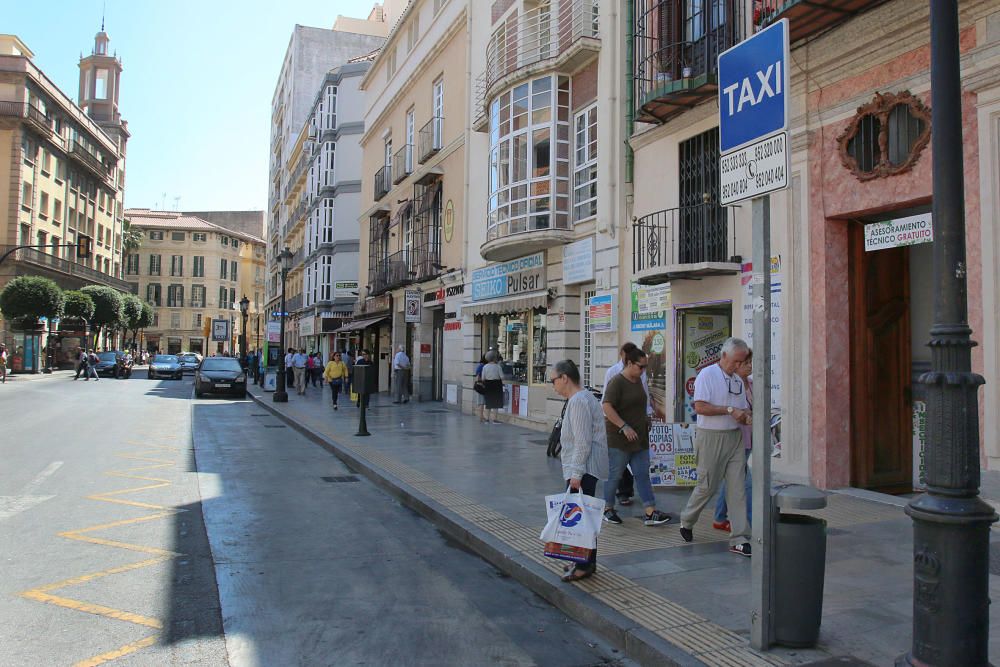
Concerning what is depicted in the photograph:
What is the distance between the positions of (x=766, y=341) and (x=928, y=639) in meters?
1.51

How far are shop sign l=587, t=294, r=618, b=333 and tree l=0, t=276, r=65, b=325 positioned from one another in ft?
129

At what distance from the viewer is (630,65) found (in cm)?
1339

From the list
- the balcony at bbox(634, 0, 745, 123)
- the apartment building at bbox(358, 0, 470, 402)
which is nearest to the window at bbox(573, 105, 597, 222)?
the balcony at bbox(634, 0, 745, 123)

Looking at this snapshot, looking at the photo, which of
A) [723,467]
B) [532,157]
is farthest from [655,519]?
[532,157]

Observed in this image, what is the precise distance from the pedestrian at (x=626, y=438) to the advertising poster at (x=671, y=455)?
130 centimetres

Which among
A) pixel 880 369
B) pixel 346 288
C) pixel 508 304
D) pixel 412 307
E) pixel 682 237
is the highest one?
pixel 346 288

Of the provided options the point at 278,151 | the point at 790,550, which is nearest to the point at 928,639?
the point at 790,550

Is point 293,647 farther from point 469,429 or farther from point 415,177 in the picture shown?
point 415,177

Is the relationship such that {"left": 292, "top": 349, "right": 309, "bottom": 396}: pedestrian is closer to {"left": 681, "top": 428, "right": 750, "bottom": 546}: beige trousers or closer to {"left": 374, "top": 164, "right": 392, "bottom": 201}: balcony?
{"left": 374, "top": 164, "right": 392, "bottom": 201}: balcony

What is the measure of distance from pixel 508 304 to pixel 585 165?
157 inches

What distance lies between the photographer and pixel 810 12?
820 cm

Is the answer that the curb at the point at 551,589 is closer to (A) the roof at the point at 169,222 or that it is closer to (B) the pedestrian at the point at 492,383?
(B) the pedestrian at the point at 492,383

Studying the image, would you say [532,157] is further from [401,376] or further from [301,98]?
[301,98]

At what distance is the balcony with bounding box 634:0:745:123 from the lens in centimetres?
1045
